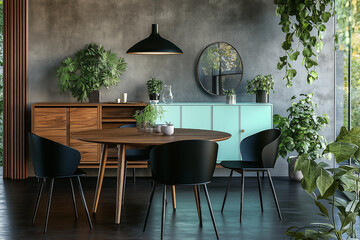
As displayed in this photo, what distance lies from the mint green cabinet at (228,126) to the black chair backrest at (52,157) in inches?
116

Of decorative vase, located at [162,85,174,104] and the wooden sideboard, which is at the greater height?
decorative vase, located at [162,85,174,104]

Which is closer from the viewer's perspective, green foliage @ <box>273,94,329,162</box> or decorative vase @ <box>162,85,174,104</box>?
green foliage @ <box>273,94,329,162</box>

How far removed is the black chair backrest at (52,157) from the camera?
14.8ft

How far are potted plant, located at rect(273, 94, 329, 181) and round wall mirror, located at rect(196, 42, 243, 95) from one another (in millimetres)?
954

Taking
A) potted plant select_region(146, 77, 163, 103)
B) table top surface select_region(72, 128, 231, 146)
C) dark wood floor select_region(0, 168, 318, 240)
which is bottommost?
dark wood floor select_region(0, 168, 318, 240)

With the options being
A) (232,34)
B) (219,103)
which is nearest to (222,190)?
(219,103)

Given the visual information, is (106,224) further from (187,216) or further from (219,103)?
(219,103)

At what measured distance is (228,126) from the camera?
713cm

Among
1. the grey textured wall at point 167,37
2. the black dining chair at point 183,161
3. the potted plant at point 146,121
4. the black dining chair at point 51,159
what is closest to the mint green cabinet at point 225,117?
the grey textured wall at point 167,37

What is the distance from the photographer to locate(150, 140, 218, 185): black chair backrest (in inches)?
164

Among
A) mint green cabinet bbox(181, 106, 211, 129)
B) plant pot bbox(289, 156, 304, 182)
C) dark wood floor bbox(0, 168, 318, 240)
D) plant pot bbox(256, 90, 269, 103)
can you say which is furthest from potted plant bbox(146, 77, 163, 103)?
plant pot bbox(289, 156, 304, 182)

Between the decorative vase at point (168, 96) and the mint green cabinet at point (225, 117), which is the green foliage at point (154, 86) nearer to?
the decorative vase at point (168, 96)

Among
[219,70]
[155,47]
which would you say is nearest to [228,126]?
[219,70]

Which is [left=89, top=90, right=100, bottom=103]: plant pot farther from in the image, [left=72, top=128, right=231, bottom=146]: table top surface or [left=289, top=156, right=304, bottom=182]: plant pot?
[left=289, top=156, right=304, bottom=182]: plant pot
